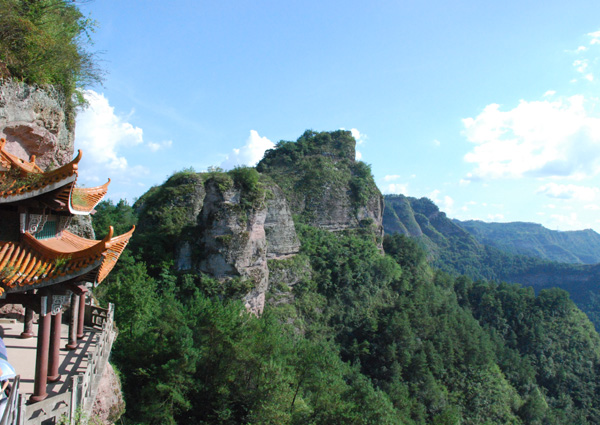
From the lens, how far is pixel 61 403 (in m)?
7.56

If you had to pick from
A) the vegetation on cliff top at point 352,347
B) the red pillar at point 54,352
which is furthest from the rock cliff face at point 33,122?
the vegetation on cliff top at point 352,347

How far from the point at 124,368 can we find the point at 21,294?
1208cm

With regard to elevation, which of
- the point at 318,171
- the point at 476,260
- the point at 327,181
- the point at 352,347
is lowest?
the point at 352,347

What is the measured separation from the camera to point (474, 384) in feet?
121

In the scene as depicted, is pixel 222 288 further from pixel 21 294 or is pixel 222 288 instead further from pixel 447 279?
pixel 447 279

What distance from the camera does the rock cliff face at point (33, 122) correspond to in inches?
406

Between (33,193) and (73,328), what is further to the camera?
(73,328)

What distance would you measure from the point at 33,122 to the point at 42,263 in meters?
5.85

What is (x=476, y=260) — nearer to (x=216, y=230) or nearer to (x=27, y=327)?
(x=216, y=230)

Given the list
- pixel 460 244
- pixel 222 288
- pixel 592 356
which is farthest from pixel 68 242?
pixel 460 244

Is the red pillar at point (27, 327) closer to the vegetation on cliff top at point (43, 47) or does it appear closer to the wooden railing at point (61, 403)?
the wooden railing at point (61, 403)

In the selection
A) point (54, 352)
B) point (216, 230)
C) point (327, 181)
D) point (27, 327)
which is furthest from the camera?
point (327, 181)

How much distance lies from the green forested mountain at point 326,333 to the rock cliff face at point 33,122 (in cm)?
955

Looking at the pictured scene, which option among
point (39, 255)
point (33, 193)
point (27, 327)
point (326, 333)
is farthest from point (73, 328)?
point (326, 333)
